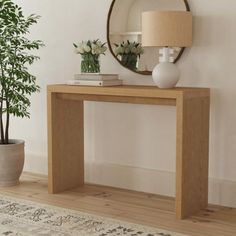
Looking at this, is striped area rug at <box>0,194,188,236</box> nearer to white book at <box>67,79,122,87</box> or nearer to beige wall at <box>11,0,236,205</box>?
beige wall at <box>11,0,236,205</box>

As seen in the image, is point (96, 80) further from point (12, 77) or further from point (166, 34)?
point (12, 77)

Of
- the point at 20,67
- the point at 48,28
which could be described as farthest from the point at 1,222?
the point at 48,28

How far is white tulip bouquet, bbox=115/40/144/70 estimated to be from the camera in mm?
3549

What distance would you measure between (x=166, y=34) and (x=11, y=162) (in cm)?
153

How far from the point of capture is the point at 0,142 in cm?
387

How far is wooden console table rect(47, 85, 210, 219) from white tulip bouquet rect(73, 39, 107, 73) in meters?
0.21

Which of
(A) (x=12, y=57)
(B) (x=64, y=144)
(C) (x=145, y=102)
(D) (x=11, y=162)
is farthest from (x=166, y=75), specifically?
(D) (x=11, y=162)

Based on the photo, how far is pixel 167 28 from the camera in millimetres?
3057

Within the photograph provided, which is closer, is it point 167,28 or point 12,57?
point 167,28

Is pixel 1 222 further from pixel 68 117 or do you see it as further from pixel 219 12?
pixel 219 12

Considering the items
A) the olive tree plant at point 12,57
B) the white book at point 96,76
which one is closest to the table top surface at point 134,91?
the white book at point 96,76

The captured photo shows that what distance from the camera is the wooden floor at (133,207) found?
114 inches

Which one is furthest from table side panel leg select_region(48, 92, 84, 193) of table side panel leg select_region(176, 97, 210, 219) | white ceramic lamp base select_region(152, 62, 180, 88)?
table side panel leg select_region(176, 97, 210, 219)

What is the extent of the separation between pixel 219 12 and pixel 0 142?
187 cm
